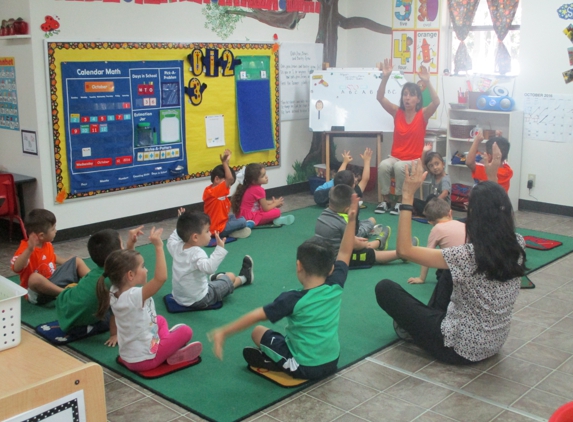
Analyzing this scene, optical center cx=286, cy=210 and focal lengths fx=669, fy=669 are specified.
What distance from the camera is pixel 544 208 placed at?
6.89 m

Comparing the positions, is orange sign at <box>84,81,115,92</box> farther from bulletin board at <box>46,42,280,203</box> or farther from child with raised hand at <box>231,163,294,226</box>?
child with raised hand at <box>231,163,294,226</box>

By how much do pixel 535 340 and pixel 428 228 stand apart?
2.52 m

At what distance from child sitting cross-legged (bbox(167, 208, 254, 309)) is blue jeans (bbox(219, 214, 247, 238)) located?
149 cm

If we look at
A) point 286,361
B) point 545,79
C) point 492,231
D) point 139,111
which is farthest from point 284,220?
point 492,231

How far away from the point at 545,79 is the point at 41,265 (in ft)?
16.5

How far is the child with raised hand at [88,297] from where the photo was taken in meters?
3.69

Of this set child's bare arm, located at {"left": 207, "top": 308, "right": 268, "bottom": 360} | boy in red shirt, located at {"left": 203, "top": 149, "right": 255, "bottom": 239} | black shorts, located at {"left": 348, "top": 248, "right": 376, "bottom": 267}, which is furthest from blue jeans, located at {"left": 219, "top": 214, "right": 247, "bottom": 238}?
child's bare arm, located at {"left": 207, "top": 308, "right": 268, "bottom": 360}

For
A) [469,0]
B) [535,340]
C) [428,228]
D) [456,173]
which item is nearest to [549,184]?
[456,173]

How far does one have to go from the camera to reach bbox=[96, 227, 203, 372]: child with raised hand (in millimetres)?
3174

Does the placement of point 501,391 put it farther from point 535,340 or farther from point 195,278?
point 195,278

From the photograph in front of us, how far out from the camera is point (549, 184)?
6797mm

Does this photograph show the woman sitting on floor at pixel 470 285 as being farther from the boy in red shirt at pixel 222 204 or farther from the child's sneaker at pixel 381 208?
the child's sneaker at pixel 381 208

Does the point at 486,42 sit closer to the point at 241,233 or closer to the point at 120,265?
the point at 241,233

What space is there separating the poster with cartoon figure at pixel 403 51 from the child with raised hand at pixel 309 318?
4952 millimetres
